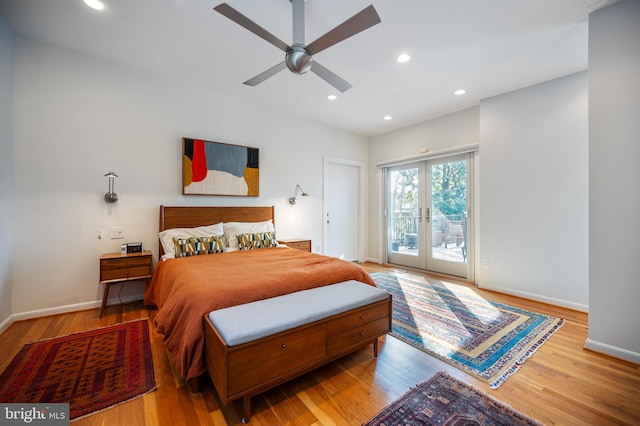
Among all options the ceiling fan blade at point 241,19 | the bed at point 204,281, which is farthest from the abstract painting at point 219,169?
the ceiling fan blade at point 241,19

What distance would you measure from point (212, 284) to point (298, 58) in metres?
1.83

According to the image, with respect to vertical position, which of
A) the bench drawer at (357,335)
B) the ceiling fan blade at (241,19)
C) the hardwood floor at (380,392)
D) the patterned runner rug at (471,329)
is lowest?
the hardwood floor at (380,392)

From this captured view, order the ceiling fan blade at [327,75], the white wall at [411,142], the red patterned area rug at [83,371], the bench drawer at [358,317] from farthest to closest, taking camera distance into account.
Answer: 1. the white wall at [411,142]
2. the ceiling fan blade at [327,75]
3. the bench drawer at [358,317]
4. the red patterned area rug at [83,371]

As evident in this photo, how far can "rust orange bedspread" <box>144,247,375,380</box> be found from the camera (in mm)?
1615

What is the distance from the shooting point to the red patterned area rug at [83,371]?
1.57 metres

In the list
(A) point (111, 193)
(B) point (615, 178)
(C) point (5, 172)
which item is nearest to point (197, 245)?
(A) point (111, 193)

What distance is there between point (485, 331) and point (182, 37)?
400 centimetres

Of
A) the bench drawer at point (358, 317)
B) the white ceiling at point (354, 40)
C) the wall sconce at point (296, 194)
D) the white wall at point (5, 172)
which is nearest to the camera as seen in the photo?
the bench drawer at point (358, 317)

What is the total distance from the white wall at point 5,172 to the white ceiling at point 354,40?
0.91 ft

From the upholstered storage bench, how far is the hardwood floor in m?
0.16

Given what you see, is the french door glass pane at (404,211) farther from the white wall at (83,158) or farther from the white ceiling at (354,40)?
the white wall at (83,158)

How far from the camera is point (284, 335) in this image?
152 centimetres

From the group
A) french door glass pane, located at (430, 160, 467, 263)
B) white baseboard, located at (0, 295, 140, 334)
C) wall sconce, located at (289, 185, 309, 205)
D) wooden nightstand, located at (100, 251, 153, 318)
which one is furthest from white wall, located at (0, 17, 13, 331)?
french door glass pane, located at (430, 160, 467, 263)

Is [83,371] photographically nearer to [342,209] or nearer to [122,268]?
[122,268]
